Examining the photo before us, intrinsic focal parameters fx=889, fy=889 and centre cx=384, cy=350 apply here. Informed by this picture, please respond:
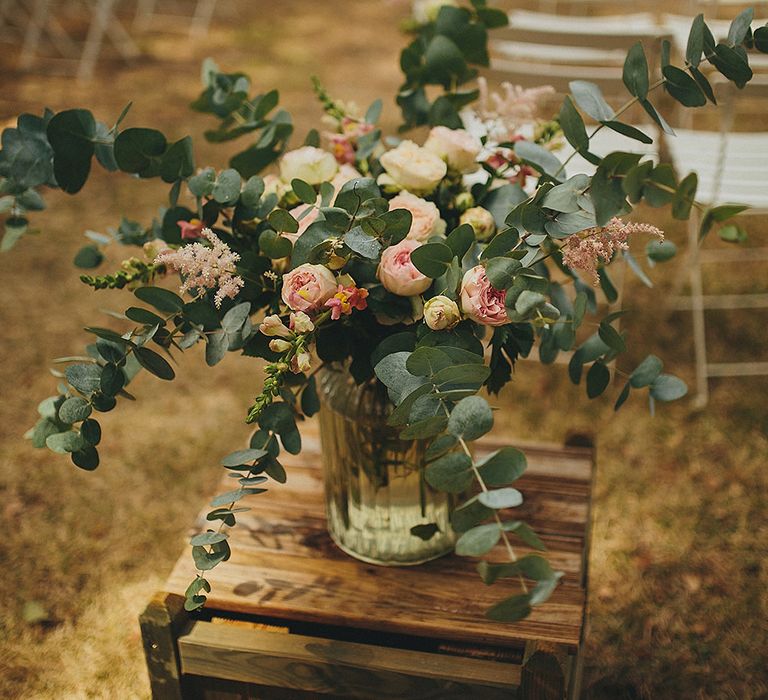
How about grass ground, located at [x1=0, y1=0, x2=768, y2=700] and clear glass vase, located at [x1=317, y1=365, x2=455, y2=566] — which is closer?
clear glass vase, located at [x1=317, y1=365, x2=455, y2=566]

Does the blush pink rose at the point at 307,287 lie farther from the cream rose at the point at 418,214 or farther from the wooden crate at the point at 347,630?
the wooden crate at the point at 347,630

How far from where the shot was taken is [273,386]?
1.07m

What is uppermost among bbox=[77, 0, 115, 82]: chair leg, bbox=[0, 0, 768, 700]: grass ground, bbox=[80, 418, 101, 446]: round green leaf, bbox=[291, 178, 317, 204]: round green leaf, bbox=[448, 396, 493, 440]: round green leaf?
bbox=[77, 0, 115, 82]: chair leg

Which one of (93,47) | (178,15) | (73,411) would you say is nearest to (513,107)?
(73,411)

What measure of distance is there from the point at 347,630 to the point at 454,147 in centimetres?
81

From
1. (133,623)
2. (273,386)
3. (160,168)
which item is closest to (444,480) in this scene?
(273,386)

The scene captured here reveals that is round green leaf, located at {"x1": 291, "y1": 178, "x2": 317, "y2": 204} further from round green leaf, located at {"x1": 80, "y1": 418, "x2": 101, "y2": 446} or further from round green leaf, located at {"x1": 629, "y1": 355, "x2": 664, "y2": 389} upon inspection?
round green leaf, located at {"x1": 629, "y1": 355, "x2": 664, "y2": 389}

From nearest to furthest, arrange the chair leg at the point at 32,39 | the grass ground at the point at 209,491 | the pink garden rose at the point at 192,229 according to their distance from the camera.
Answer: the pink garden rose at the point at 192,229 → the grass ground at the point at 209,491 → the chair leg at the point at 32,39

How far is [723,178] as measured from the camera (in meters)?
2.59

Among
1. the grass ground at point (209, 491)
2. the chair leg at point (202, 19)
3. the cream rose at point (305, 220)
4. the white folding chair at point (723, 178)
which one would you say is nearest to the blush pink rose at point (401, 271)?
the cream rose at point (305, 220)

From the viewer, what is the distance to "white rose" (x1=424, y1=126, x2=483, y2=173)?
1.24 m

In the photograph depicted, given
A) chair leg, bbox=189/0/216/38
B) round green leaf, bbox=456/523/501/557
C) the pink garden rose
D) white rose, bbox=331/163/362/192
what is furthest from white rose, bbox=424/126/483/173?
chair leg, bbox=189/0/216/38

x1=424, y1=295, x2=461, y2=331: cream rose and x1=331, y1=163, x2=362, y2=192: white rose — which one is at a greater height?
x1=331, y1=163, x2=362, y2=192: white rose

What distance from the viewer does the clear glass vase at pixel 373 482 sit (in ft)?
4.45
